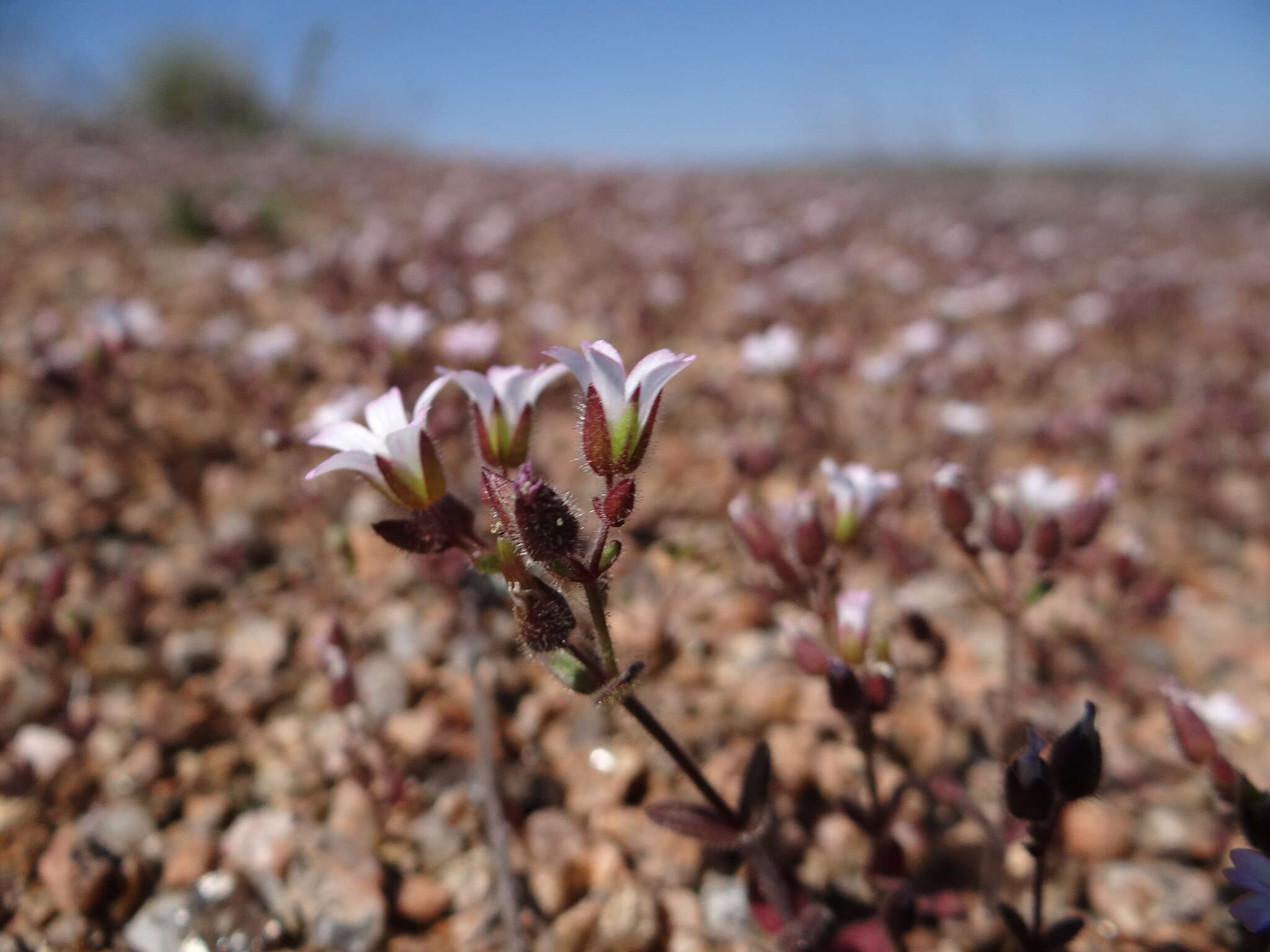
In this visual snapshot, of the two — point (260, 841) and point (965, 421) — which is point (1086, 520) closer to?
point (965, 421)

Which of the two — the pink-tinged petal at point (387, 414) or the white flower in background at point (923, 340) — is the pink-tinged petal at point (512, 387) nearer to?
the pink-tinged petal at point (387, 414)

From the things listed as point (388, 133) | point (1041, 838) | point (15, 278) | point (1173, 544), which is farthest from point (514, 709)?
point (388, 133)

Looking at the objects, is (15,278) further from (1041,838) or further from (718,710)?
(1041,838)

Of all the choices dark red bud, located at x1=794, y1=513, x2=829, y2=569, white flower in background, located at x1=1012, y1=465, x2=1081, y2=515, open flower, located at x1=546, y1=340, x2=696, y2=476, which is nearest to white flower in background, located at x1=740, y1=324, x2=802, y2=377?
white flower in background, located at x1=1012, y1=465, x2=1081, y2=515

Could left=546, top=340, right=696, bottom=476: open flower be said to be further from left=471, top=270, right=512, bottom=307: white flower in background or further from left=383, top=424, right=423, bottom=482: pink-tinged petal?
left=471, top=270, right=512, bottom=307: white flower in background

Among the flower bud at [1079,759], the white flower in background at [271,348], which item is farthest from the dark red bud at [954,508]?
the white flower in background at [271,348]

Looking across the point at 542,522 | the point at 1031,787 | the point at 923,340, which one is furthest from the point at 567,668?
the point at 923,340
